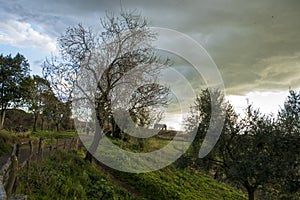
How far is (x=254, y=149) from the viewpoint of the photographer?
13812 millimetres

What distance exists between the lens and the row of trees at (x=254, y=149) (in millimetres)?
12391

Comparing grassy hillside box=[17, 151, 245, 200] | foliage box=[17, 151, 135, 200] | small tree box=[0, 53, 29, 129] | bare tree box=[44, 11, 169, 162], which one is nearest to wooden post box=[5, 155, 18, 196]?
grassy hillside box=[17, 151, 245, 200]

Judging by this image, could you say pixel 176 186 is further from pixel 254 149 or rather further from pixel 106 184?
pixel 254 149

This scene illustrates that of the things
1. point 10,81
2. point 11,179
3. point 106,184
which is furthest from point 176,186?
point 10,81

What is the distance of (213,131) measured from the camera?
15438mm

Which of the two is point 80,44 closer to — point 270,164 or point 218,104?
point 218,104

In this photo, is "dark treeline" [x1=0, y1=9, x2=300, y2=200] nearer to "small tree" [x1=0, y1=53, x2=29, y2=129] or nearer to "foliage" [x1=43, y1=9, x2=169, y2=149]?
"foliage" [x1=43, y1=9, x2=169, y2=149]

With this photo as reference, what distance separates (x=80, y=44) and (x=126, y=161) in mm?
9437

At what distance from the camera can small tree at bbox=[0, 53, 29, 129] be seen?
A: 132 feet

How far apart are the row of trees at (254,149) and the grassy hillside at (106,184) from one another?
2.83 meters

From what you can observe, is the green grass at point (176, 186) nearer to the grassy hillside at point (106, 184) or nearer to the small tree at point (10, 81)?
the grassy hillside at point (106, 184)

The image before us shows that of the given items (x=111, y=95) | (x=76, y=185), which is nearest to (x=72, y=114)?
(x=111, y=95)

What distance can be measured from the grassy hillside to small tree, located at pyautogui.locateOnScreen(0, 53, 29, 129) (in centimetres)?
2836

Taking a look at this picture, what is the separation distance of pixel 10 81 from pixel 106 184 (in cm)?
3337
